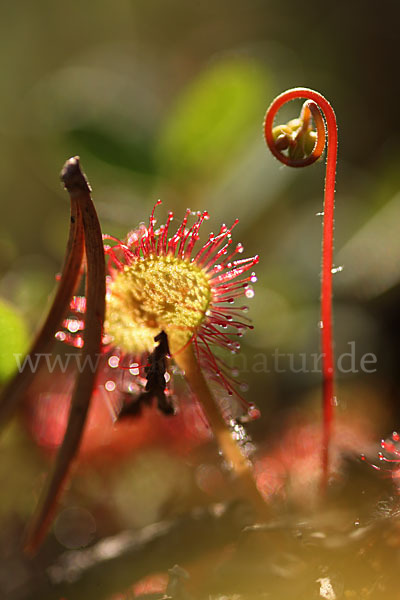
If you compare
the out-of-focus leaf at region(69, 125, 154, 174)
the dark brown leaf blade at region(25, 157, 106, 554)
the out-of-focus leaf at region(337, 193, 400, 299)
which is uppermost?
the out-of-focus leaf at region(69, 125, 154, 174)

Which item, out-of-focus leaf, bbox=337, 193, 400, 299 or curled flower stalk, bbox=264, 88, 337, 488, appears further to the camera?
out-of-focus leaf, bbox=337, 193, 400, 299

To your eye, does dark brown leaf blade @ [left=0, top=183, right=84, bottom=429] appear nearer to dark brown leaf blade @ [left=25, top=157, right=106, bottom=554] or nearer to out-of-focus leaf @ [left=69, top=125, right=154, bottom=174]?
dark brown leaf blade @ [left=25, top=157, right=106, bottom=554]

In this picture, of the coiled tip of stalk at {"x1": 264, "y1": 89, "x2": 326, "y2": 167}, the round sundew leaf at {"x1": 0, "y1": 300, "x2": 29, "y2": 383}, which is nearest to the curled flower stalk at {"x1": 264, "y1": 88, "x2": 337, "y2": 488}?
the coiled tip of stalk at {"x1": 264, "y1": 89, "x2": 326, "y2": 167}

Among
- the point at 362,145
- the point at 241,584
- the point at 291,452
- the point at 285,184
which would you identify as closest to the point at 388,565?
the point at 241,584

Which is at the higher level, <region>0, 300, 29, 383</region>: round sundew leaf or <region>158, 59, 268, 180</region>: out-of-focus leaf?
<region>158, 59, 268, 180</region>: out-of-focus leaf

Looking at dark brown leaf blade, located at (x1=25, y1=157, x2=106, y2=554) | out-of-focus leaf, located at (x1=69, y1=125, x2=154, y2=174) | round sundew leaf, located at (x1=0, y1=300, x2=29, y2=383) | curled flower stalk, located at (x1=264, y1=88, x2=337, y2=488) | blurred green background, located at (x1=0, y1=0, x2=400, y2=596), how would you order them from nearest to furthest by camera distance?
dark brown leaf blade, located at (x1=25, y1=157, x2=106, y2=554)
curled flower stalk, located at (x1=264, y1=88, x2=337, y2=488)
round sundew leaf, located at (x1=0, y1=300, x2=29, y2=383)
blurred green background, located at (x1=0, y1=0, x2=400, y2=596)
out-of-focus leaf, located at (x1=69, y1=125, x2=154, y2=174)

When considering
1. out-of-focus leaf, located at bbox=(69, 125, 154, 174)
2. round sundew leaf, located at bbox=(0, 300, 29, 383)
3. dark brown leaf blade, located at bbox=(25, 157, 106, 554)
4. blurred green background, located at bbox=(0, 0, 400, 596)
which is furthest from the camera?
out-of-focus leaf, located at bbox=(69, 125, 154, 174)

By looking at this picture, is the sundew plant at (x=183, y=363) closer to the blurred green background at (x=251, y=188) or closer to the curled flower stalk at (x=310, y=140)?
the curled flower stalk at (x=310, y=140)
